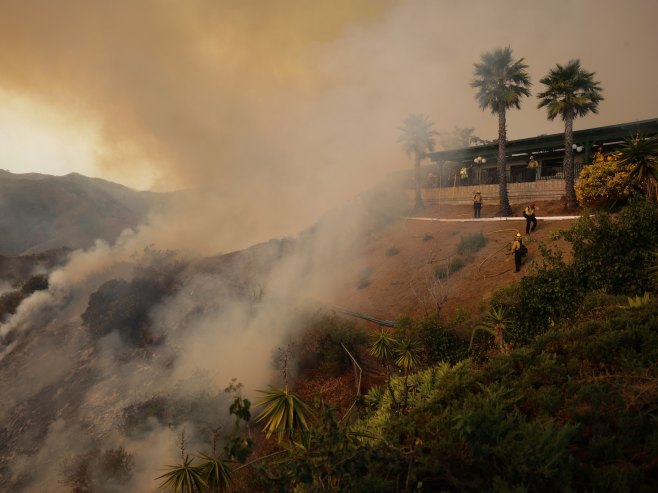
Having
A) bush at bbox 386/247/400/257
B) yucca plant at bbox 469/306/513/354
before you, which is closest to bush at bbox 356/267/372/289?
bush at bbox 386/247/400/257

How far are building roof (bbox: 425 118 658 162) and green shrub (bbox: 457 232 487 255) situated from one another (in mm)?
15622

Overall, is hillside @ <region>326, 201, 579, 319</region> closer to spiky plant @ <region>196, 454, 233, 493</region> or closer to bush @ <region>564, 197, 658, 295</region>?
bush @ <region>564, 197, 658, 295</region>

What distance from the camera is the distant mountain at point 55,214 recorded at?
7350 cm

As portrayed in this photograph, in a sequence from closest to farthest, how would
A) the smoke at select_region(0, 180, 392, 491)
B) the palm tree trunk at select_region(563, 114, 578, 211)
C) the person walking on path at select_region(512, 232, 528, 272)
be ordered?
the smoke at select_region(0, 180, 392, 491)
the person walking on path at select_region(512, 232, 528, 272)
the palm tree trunk at select_region(563, 114, 578, 211)

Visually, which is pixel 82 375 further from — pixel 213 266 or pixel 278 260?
pixel 278 260

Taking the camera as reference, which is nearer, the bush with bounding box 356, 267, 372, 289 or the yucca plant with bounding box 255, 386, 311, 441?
the yucca plant with bounding box 255, 386, 311, 441

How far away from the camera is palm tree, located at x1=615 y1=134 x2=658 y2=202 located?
58.7 feet

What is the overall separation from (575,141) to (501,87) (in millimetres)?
9641

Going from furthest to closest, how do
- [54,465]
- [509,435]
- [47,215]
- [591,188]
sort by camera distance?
1. [47,215]
2. [591,188]
3. [54,465]
4. [509,435]

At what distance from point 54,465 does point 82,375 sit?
753 centimetres

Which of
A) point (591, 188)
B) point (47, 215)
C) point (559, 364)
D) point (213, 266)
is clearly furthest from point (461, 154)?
point (47, 215)

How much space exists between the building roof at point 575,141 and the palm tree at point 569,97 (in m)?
5.70

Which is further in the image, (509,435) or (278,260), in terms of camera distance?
(278,260)

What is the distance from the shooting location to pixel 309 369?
20.7 metres
